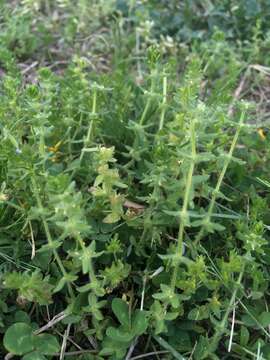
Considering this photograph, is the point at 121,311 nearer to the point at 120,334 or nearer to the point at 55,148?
the point at 120,334

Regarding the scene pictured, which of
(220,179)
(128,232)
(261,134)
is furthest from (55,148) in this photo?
(261,134)

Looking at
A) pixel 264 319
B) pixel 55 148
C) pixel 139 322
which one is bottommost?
pixel 264 319

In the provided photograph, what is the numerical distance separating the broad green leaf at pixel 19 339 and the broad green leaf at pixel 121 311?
249mm

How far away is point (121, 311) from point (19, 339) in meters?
0.30

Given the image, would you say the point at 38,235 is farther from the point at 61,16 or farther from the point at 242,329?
the point at 61,16

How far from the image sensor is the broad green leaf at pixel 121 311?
1.71 meters

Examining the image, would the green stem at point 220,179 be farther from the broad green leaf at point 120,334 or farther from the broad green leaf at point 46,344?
the broad green leaf at point 46,344

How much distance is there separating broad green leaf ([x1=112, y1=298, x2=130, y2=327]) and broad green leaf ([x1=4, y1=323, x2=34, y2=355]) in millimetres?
249

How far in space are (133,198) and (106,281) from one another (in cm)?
38

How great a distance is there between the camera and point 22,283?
Answer: 1590 mm

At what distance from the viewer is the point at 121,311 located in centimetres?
172

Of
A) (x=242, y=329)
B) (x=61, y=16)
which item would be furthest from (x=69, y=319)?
(x=61, y=16)

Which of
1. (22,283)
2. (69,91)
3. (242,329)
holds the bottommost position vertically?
(242,329)

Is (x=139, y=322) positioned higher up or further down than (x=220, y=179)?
further down
